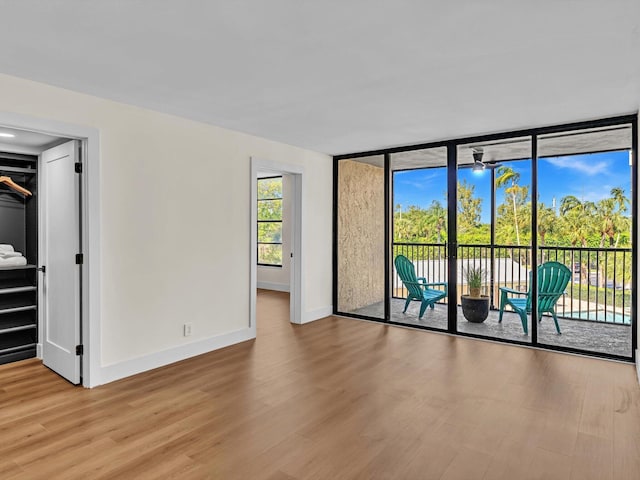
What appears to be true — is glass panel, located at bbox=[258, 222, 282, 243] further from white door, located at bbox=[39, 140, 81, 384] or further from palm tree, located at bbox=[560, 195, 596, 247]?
palm tree, located at bbox=[560, 195, 596, 247]

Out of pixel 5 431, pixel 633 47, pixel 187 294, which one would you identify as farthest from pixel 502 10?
pixel 5 431

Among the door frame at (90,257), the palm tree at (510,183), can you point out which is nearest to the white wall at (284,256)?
the palm tree at (510,183)

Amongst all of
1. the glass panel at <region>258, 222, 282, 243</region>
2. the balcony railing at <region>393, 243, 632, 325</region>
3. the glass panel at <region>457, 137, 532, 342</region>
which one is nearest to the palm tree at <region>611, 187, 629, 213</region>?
the balcony railing at <region>393, 243, 632, 325</region>

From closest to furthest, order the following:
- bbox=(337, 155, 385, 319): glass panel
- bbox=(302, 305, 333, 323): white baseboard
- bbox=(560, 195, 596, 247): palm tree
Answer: bbox=(560, 195, 596, 247): palm tree
bbox=(302, 305, 333, 323): white baseboard
bbox=(337, 155, 385, 319): glass panel

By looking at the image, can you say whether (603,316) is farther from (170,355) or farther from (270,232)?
(270,232)

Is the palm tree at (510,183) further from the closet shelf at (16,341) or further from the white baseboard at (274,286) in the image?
the closet shelf at (16,341)

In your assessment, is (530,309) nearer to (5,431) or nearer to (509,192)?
(509,192)

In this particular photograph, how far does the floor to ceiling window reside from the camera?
4766 mm

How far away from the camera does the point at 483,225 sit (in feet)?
18.7

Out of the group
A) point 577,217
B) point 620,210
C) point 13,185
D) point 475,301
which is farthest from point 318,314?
point 620,210

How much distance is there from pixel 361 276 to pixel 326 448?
4097 millimetres

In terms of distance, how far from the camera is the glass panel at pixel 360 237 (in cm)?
621

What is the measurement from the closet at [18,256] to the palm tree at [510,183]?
215 inches

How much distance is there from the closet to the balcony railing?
4.57 m
